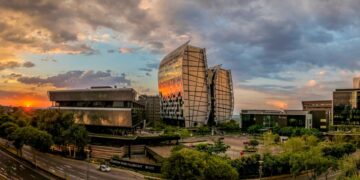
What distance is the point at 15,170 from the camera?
280 ft

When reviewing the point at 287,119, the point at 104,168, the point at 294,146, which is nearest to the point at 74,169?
the point at 104,168

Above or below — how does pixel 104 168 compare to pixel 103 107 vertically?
below

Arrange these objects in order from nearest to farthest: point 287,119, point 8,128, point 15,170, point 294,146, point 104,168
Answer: point 15,170, point 104,168, point 294,146, point 8,128, point 287,119

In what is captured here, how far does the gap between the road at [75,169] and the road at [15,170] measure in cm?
367

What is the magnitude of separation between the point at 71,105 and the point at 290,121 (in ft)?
351

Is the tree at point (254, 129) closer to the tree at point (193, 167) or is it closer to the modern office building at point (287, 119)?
the modern office building at point (287, 119)

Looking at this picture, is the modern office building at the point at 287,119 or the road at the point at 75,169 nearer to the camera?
the road at the point at 75,169

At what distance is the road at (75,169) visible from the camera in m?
79.2

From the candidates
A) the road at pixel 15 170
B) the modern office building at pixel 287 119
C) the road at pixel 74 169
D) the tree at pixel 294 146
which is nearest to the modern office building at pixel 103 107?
the road at pixel 74 169

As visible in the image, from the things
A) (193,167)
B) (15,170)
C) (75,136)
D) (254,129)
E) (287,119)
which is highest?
(287,119)

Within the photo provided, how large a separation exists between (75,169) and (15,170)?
→ 42.8 ft

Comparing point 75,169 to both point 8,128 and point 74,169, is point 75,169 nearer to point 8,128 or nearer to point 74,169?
point 74,169

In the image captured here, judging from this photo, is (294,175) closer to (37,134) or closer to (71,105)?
(37,134)

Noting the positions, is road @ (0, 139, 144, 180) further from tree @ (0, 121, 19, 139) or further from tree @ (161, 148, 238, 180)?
tree @ (161, 148, 238, 180)
